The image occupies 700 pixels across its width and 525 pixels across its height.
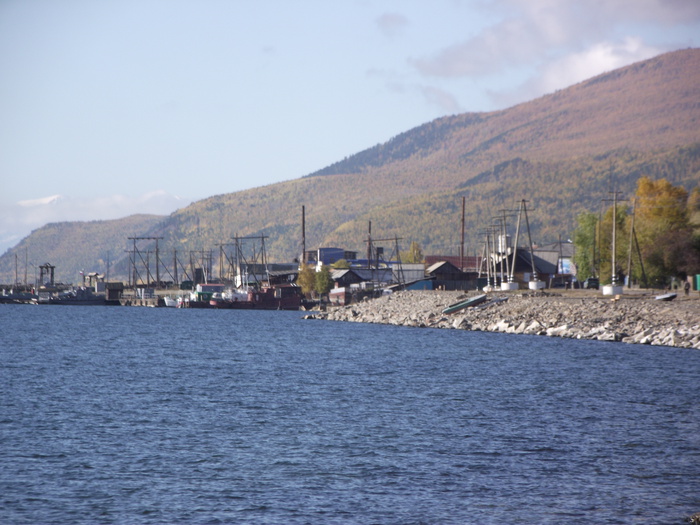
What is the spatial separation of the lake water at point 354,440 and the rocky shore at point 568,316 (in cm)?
883

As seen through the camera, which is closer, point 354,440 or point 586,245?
point 354,440

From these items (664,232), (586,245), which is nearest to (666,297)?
(664,232)

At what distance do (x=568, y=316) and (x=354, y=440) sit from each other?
4712 centimetres

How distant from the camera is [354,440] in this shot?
2502 cm

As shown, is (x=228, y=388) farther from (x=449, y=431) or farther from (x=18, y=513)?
(x=18, y=513)

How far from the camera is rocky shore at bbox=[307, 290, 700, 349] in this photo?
58094mm

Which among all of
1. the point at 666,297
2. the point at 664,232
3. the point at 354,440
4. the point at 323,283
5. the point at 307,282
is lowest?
the point at 354,440

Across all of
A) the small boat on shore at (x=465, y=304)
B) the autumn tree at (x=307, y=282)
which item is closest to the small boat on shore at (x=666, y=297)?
the small boat on shore at (x=465, y=304)

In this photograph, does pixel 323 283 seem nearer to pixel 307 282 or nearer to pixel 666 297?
pixel 307 282

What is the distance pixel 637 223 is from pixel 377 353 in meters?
53.2

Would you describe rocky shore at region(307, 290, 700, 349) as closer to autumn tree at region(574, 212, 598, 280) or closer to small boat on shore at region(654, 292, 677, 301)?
small boat on shore at region(654, 292, 677, 301)

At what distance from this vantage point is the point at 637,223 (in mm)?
97938

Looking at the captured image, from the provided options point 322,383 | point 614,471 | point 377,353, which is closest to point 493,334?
point 377,353

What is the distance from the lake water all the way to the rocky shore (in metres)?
8.83
